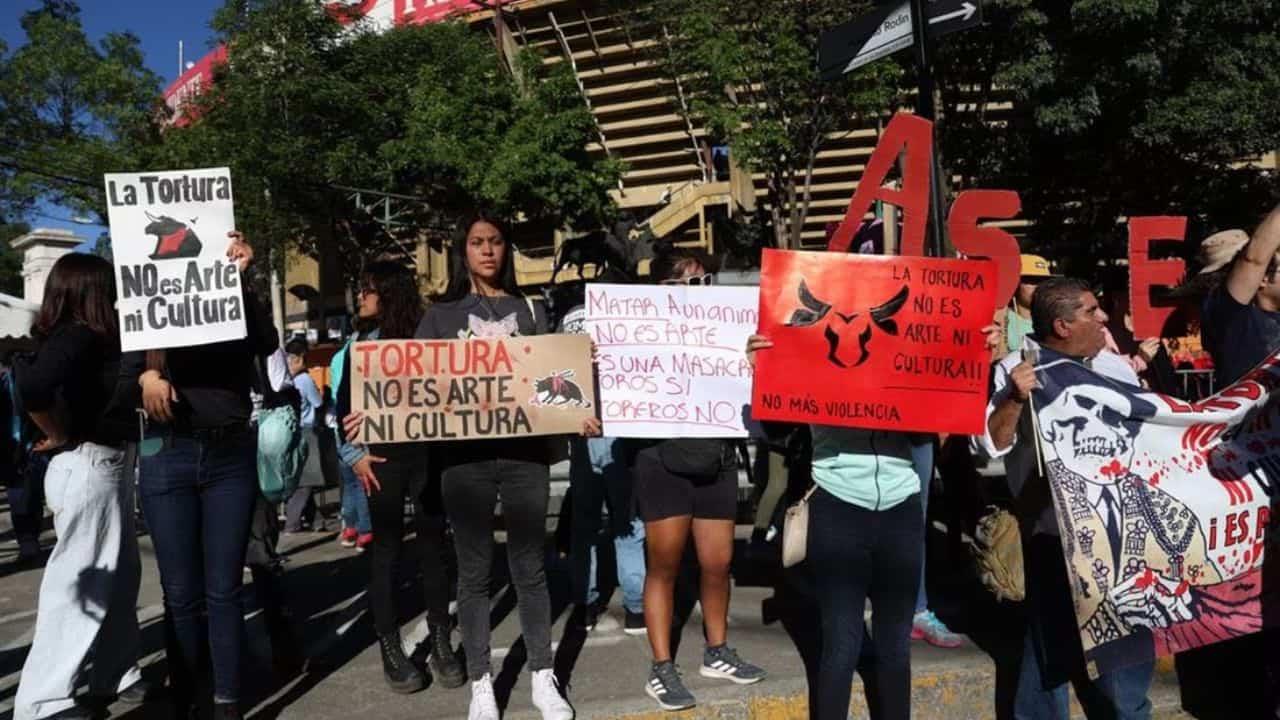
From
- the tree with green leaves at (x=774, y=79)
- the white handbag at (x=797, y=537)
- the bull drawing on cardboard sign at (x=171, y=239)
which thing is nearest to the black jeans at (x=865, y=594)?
the white handbag at (x=797, y=537)

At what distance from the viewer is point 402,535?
4.04 metres

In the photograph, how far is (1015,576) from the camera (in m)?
3.72

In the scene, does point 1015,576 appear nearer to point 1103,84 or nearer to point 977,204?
point 977,204

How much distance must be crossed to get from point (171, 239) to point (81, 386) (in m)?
0.71

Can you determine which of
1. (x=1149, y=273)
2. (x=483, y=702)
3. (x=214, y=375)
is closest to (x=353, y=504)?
(x=214, y=375)

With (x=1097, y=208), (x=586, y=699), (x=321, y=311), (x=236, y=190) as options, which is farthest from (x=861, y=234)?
(x=321, y=311)

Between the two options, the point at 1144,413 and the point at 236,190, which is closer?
the point at 1144,413

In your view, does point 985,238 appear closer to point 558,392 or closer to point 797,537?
point 797,537

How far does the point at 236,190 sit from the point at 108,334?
21.0 meters

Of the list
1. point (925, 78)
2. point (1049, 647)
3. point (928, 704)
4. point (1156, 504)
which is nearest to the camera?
point (1156, 504)

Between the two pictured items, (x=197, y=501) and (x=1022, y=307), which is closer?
(x=197, y=501)

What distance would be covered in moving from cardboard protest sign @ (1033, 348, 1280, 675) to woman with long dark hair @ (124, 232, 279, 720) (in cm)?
298

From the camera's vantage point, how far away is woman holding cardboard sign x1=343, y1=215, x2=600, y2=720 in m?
3.61

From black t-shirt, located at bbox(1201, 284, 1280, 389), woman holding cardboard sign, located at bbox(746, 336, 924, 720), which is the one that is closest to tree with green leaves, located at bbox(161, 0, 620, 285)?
black t-shirt, located at bbox(1201, 284, 1280, 389)
